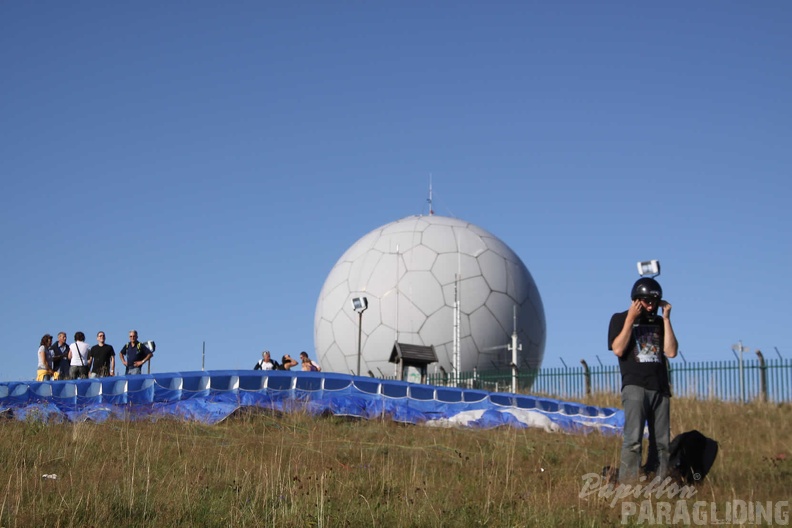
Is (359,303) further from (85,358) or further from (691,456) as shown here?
(691,456)

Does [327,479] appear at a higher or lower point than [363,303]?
lower

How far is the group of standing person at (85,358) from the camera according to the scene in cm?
1823

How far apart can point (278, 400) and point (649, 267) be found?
5.73 m

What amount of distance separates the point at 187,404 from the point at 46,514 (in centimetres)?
731

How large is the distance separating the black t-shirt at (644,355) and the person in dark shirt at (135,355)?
12230 mm

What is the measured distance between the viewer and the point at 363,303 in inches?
925

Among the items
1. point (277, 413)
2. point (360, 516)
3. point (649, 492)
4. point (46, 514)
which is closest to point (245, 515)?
point (360, 516)

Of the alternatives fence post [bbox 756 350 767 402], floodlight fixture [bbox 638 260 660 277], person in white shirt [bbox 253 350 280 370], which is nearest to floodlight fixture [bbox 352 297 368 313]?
person in white shirt [bbox 253 350 280 370]

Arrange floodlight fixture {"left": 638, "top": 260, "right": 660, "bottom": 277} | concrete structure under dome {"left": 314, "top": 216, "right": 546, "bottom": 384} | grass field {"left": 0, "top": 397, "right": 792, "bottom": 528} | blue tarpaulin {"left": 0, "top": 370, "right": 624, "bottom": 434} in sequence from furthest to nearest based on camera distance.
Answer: concrete structure under dome {"left": 314, "top": 216, "right": 546, "bottom": 384} → blue tarpaulin {"left": 0, "top": 370, "right": 624, "bottom": 434} → floodlight fixture {"left": 638, "top": 260, "right": 660, "bottom": 277} → grass field {"left": 0, "top": 397, "right": 792, "bottom": 528}

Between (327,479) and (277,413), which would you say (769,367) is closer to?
(277,413)

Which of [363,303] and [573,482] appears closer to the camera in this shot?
[573,482]

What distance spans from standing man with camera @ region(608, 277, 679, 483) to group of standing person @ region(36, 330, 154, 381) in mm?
12312

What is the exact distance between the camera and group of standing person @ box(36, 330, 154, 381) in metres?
18.2

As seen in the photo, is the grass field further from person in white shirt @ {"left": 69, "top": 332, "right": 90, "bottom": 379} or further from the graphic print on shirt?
person in white shirt @ {"left": 69, "top": 332, "right": 90, "bottom": 379}
